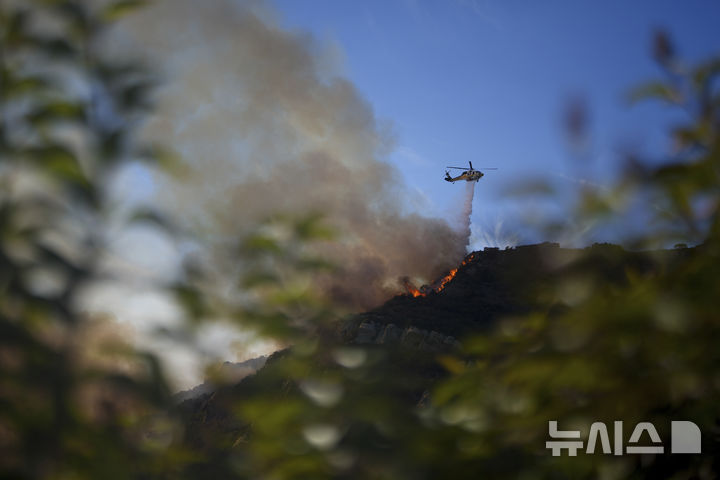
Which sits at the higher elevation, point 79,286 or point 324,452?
point 79,286

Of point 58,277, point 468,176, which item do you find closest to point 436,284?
point 468,176

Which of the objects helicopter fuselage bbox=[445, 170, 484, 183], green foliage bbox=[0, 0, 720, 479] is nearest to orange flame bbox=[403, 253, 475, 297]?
helicopter fuselage bbox=[445, 170, 484, 183]

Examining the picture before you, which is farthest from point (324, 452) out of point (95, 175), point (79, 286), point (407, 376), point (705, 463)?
point (705, 463)

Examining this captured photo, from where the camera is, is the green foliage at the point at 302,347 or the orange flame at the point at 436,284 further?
the orange flame at the point at 436,284

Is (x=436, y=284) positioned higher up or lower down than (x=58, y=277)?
higher up

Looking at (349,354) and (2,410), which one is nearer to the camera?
(2,410)

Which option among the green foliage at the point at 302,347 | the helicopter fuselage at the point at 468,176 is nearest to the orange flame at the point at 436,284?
the helicopter fuselage at the point at 468,176

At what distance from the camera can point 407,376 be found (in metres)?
1.30

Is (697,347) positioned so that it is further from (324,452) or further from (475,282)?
(475,282)

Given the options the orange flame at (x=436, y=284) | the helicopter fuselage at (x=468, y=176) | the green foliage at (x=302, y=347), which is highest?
the helicopter fuselage at (x=468, y=176)

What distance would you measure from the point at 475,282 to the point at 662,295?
5530 cm

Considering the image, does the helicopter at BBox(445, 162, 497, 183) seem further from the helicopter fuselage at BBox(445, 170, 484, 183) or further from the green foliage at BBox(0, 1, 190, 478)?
the green foliage at BBox(0, 1, 190, 478)

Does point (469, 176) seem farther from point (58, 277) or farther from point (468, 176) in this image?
point (58, 277)

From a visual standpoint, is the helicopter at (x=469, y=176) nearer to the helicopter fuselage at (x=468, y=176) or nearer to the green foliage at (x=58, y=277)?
the helicopter fuselage at (x=468, y=176)
